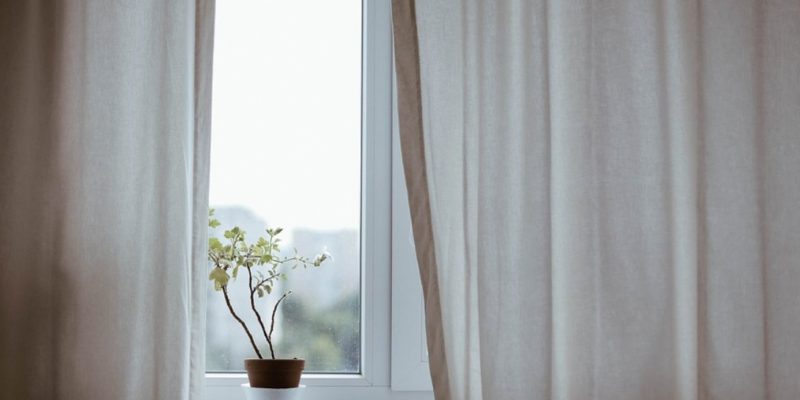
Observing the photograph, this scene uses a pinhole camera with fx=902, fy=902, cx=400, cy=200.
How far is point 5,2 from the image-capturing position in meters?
2.01

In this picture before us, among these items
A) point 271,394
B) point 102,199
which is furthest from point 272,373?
point 102,199

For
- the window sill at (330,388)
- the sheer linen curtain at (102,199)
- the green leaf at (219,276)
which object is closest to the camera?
the sheer linen curtain at (102,199)

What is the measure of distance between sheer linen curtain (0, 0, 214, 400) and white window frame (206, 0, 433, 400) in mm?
322

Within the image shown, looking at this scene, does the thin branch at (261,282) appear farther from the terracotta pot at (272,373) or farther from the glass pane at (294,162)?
the terracotta pot at (272,373)

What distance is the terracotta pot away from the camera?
199 cm

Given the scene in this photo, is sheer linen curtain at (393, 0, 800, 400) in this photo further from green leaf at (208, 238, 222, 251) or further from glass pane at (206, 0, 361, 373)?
green leaf at (208, 238, 222, 251)

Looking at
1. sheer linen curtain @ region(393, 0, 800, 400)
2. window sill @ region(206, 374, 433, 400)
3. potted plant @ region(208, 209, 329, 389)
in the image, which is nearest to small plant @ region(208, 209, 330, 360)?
potted plant @ region(208, 209, 329, 389)

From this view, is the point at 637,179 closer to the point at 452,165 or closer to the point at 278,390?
the point at 452,165

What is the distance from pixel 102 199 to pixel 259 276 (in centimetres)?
45

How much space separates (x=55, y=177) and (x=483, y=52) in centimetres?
99

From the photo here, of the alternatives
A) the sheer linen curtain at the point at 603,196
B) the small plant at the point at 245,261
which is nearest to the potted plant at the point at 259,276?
the small plant at the point at 245,261

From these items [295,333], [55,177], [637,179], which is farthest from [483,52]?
[55,177]

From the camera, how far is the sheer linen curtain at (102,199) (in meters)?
1.93

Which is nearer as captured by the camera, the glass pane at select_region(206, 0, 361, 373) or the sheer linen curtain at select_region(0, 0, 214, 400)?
the sheer linen curtain at select_region(0, 0, 214, 400)
